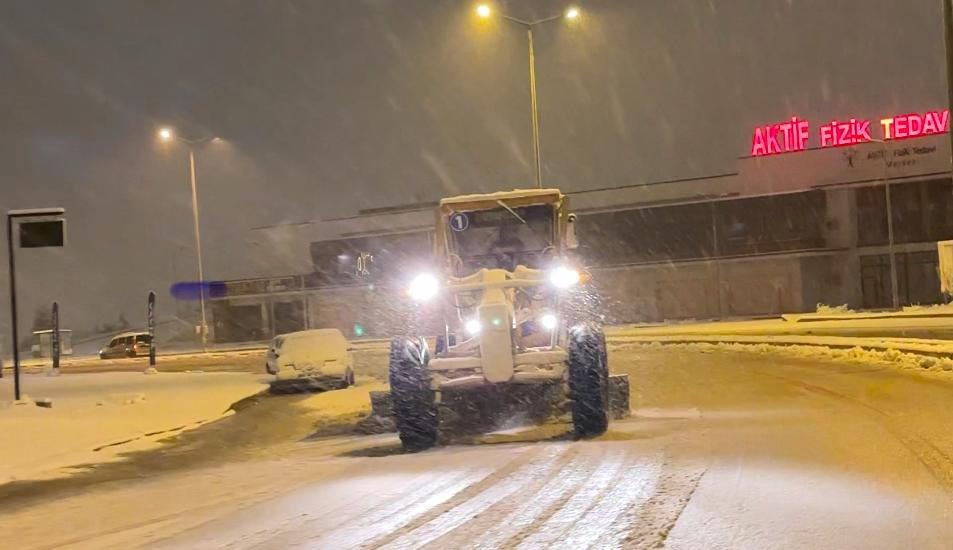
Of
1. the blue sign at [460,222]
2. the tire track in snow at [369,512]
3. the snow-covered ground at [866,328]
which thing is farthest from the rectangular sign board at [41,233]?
the snow-covered ground at [866,328]

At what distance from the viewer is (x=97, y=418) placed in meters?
17.7

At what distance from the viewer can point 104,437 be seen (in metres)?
15.8

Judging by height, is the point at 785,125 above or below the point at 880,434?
above

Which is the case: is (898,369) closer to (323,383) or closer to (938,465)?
(938,465)

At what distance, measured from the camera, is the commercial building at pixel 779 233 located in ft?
182

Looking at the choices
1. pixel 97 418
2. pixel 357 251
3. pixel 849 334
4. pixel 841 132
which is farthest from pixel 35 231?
pixel 841 132

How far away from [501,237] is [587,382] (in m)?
2.70

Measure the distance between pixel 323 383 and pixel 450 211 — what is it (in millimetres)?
12246

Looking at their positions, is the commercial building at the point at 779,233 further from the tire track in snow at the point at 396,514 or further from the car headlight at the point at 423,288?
the tire track in snow at the point at 396,514

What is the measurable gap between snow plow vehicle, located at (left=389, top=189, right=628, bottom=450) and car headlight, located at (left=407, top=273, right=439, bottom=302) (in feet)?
0.05

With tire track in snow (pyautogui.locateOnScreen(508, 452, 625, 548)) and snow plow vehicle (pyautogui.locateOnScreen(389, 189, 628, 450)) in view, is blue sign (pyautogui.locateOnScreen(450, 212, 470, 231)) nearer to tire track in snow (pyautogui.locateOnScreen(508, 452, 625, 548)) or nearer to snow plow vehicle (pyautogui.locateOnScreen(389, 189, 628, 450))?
snow plow vehicle (pyautogui.locateOnScreen(389, 189, 628, 450))

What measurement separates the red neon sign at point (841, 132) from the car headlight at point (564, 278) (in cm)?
4593

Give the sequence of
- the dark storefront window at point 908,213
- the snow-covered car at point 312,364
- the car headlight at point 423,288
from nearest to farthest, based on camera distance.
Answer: the car headlight at point 423,288, the snow-covered car at point 312,364, the dark storefront window at point 908,213

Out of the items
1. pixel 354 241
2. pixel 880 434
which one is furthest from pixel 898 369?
pixel 354 241
